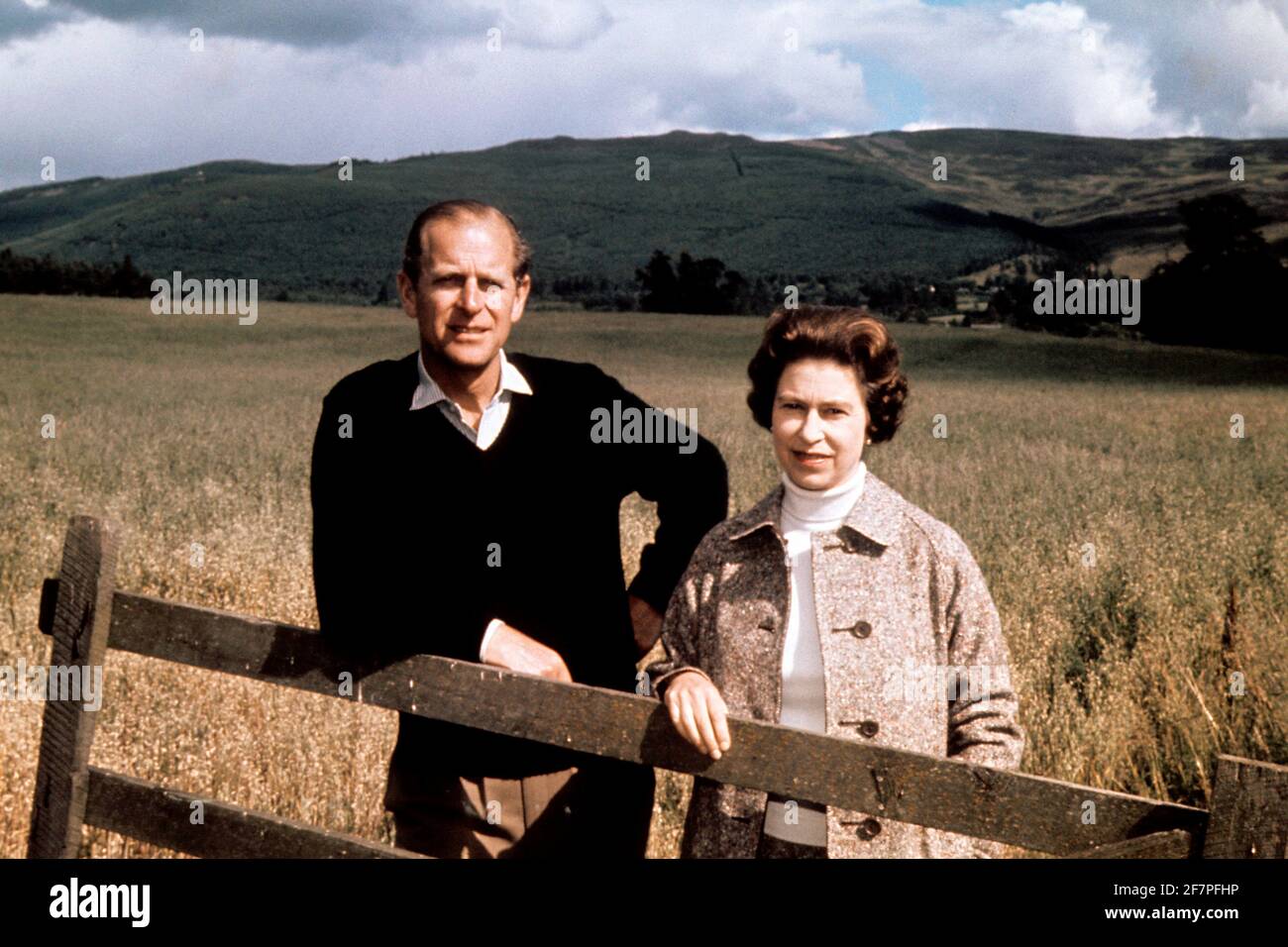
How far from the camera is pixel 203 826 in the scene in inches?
117

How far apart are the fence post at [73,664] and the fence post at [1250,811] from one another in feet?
8.03

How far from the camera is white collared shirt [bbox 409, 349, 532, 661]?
10.1ft

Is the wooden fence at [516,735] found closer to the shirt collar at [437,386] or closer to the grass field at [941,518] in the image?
the shirt collar at [437,386]

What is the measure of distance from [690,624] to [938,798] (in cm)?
77

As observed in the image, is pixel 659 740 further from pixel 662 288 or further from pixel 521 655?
pixel 662 288

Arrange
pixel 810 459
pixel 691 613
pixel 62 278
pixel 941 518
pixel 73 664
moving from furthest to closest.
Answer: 1. pixel 62 278
2. pixel 941 518
3. pixel 73 664
4. pixel 691 613
5. pixel 810 459

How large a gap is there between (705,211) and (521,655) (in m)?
133

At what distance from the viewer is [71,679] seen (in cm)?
306

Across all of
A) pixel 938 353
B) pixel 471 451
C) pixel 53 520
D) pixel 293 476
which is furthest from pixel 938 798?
pixel 938 353

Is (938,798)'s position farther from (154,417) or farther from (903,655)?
(154,417)

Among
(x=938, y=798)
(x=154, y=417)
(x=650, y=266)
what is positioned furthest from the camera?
(x=650, y=266)

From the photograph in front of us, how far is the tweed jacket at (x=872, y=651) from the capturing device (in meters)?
2.59

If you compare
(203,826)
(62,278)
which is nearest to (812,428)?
(203,826)

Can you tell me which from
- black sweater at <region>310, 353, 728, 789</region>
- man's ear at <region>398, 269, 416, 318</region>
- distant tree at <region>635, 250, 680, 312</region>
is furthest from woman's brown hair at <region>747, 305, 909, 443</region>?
distant tree at <region>635, 250, 680, 312</region>
